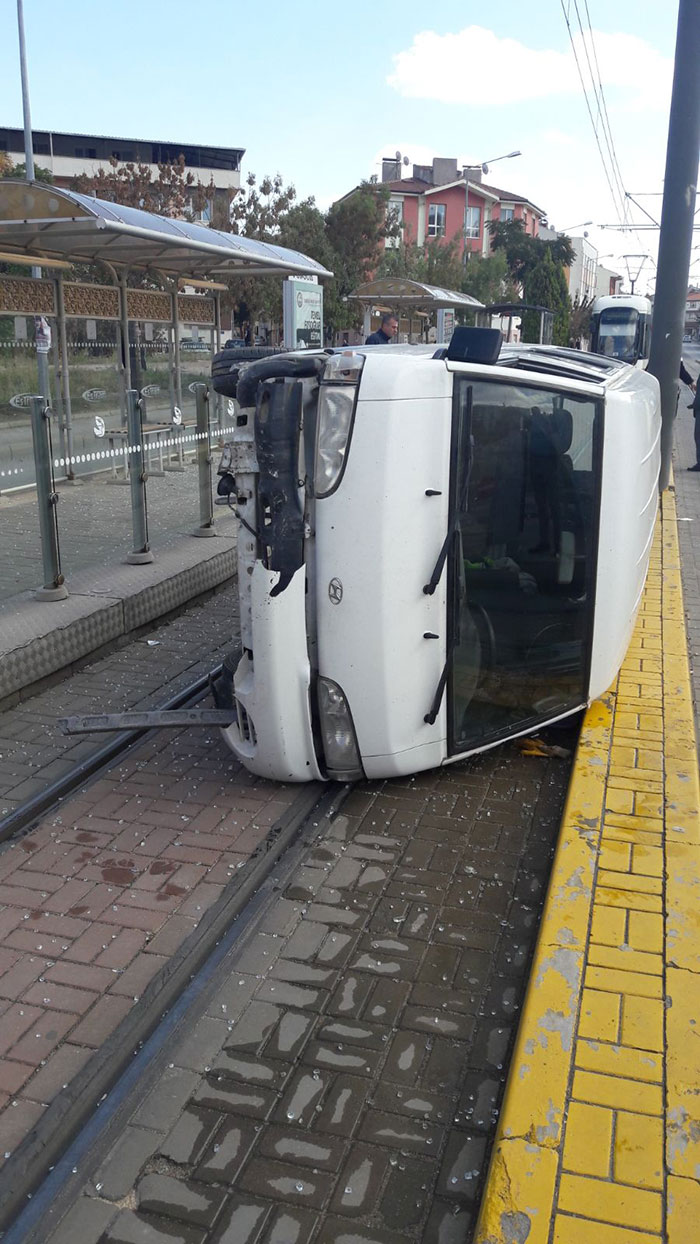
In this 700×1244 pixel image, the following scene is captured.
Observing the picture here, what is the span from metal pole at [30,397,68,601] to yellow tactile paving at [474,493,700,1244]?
3.61 metres

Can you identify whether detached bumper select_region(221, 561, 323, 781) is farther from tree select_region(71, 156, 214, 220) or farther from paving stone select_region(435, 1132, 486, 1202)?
tree select_region(71, 156, 214, 220)

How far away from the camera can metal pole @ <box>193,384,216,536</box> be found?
861 cm

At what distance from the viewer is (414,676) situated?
4.32 m

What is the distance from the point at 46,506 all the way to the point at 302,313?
8.25 metres

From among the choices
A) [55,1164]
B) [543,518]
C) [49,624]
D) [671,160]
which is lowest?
[55,1164]

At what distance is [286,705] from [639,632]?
3.63 meters

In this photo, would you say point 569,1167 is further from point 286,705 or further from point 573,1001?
point 286,705

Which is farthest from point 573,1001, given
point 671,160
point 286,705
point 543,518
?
point 671,160

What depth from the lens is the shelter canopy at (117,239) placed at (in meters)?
8.29

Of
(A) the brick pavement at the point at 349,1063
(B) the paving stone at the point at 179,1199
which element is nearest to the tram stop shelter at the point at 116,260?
(A) the brick pavement at the point at 349,1063

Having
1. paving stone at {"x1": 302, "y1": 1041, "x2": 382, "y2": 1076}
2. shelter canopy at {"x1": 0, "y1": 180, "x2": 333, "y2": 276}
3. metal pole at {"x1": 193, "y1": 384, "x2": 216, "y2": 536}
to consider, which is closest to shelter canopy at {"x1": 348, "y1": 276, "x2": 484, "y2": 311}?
shelter canopy at {"x1": 0, "y1": 180, "x2": 333, "y2": 276}

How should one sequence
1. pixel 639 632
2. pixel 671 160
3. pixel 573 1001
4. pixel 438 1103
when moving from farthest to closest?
pixel 671 160, pixel 639 632, pixel 573 1001, pixel 438 1103

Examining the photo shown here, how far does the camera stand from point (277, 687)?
4.33m

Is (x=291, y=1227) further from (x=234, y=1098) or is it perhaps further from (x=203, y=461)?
(x=203, y=461)
